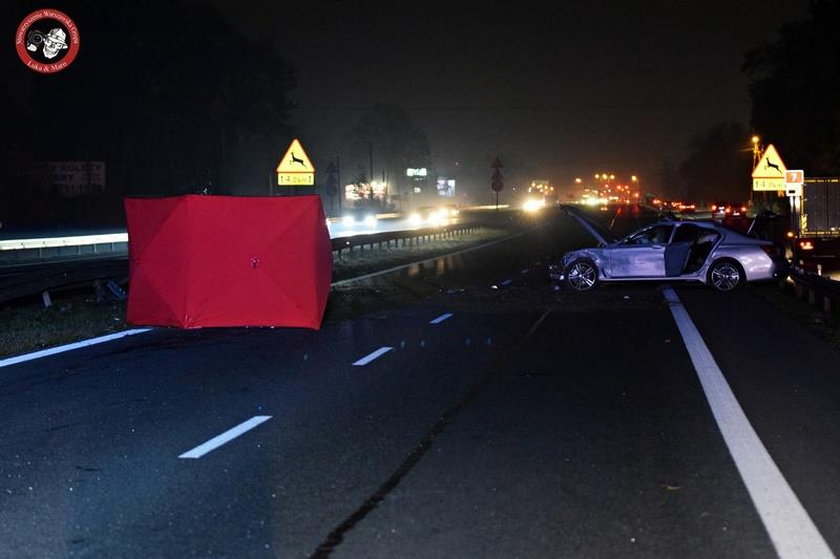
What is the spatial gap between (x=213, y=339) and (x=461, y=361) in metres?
4.34

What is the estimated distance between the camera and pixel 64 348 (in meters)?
15.2

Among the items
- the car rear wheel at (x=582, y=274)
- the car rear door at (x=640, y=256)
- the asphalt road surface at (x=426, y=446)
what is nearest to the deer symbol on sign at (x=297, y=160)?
the car rear wheel at (x=582, y=274)

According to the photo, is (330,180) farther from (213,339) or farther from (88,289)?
(213,339)

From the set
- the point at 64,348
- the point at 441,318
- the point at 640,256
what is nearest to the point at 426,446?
the point at 64,348

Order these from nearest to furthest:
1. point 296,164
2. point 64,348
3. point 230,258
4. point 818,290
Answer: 1. point 64,348
2. point 230,258
3. point 818,290
4. point 296,164

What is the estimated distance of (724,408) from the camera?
9.89m

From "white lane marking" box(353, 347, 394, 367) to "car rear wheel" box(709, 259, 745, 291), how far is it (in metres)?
11.3

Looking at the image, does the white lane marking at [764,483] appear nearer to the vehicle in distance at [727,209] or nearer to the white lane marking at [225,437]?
the white lane marking at [225,437]

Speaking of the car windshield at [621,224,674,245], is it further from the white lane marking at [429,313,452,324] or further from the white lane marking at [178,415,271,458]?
the white lane marking at [178,415,271,458]

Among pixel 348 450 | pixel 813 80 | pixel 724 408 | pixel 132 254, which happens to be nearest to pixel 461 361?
pixel 724 408

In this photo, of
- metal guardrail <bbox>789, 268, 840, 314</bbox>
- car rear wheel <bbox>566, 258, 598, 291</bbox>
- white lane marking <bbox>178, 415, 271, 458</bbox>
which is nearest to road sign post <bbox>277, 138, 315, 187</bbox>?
→ car rear wheel <bbox>566, 258, 598, 291</bbox>

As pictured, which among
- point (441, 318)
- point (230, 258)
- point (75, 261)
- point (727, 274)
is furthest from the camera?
point (75, 261)

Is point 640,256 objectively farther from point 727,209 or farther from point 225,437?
point 727,209

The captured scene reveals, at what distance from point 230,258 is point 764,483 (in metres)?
10.9
